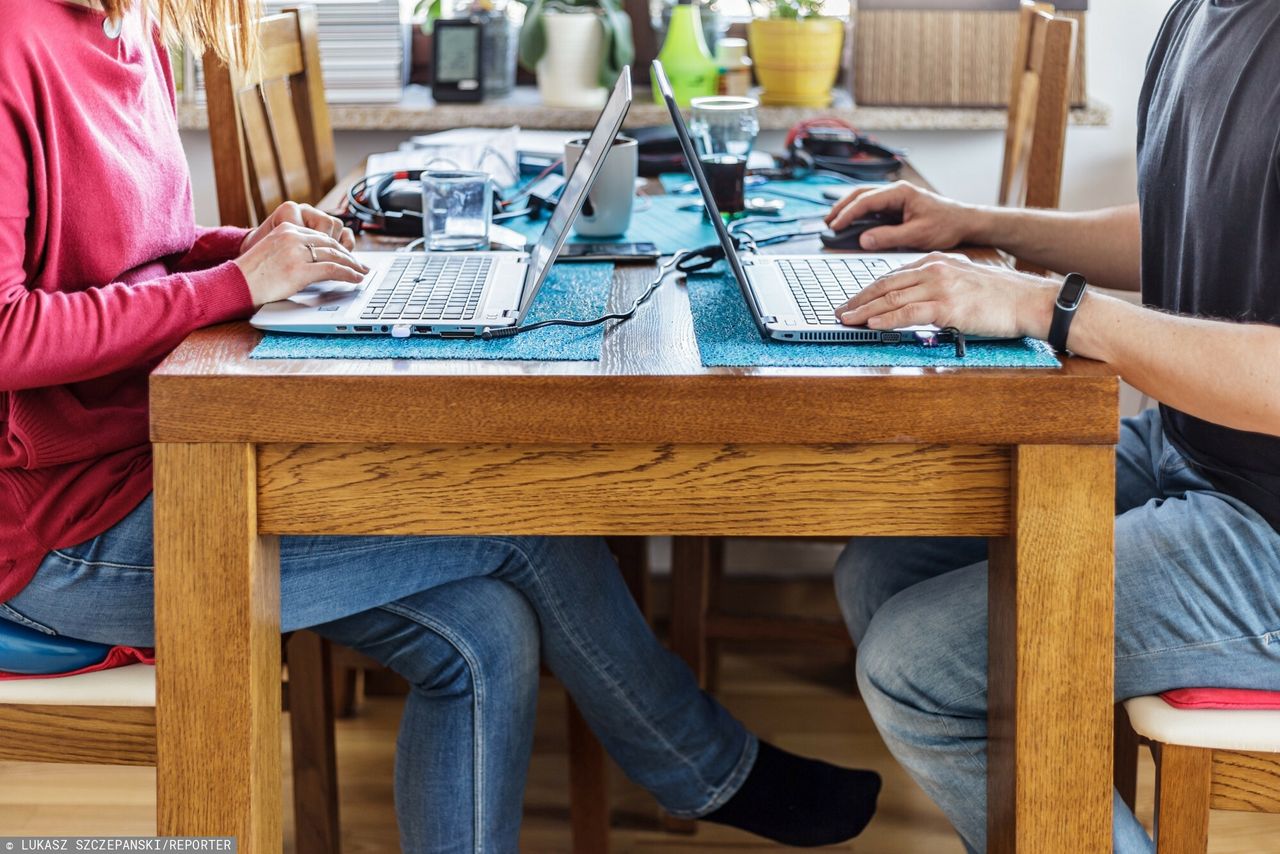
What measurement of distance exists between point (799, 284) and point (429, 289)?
1.16 ft

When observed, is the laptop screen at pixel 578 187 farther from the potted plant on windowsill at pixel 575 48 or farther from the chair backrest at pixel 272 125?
the potted plant on windowsill at pixel 575 48

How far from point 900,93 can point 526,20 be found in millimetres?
701

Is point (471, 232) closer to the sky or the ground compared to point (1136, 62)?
closer to the ground

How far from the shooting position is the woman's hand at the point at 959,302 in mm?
1140

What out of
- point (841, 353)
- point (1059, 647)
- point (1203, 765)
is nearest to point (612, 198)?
point (841, 353)

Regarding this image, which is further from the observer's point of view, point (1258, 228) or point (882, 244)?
point (882, 244)

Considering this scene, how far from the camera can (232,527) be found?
3.60 ft

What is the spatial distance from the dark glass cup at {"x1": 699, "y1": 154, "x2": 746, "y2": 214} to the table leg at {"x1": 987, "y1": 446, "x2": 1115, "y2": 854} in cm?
73

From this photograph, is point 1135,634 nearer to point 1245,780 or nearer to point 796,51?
point 1245,780

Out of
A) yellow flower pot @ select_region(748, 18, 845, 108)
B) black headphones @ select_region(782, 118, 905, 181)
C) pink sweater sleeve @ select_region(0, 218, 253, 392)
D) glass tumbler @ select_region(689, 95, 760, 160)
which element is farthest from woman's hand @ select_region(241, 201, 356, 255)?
yellow flower pot @ select_region(748, 18, 845, 108)

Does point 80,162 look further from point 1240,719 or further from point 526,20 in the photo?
point 526,20

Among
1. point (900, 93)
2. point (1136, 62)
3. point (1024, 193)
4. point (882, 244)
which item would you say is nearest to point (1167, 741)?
point (882, 244)

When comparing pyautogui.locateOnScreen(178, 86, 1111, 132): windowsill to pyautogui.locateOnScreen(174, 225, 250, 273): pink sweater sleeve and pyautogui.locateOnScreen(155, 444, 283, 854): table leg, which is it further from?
pyautogui.locateOnScreen(155, 444, 283, 854): table leg

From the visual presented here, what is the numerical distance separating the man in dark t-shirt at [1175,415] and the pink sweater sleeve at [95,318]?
55 centimetres
